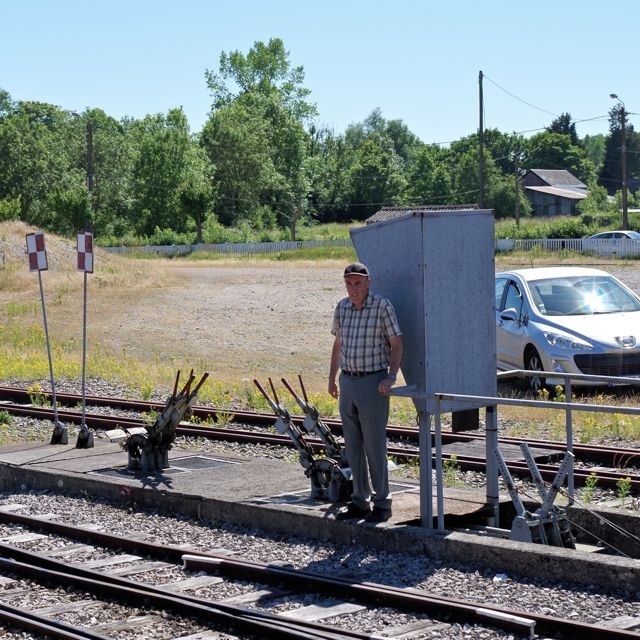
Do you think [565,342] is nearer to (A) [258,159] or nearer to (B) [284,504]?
(B) [284,504]

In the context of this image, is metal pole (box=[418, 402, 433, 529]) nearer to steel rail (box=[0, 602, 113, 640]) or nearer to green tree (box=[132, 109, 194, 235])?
steel rail (box=[0, 602, 113, 640])

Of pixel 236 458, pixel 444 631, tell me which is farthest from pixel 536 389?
pixel 444 631

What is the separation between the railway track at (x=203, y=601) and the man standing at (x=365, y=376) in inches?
40.5

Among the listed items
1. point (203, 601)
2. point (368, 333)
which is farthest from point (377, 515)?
point (203, 601)

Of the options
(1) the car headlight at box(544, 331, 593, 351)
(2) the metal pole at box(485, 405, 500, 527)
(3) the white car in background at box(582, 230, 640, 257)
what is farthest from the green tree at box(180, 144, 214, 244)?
(2) the metal pole at box(485, 405, 500, 527)

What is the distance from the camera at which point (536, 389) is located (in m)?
14.8

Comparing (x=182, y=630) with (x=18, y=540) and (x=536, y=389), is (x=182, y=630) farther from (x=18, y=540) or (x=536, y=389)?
(x=536, y=389)

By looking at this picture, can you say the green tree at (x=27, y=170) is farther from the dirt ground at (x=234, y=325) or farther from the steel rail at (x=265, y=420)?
the steel rail at (x=265, y=420)

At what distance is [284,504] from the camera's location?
8.91 meters

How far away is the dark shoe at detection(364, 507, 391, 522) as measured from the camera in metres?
8.15

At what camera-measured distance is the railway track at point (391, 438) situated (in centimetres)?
1096

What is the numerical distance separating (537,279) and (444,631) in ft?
36.0

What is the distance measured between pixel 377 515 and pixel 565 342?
7.57m

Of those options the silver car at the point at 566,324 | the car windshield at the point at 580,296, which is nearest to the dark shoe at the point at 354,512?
the silver car at the point at 566,324
